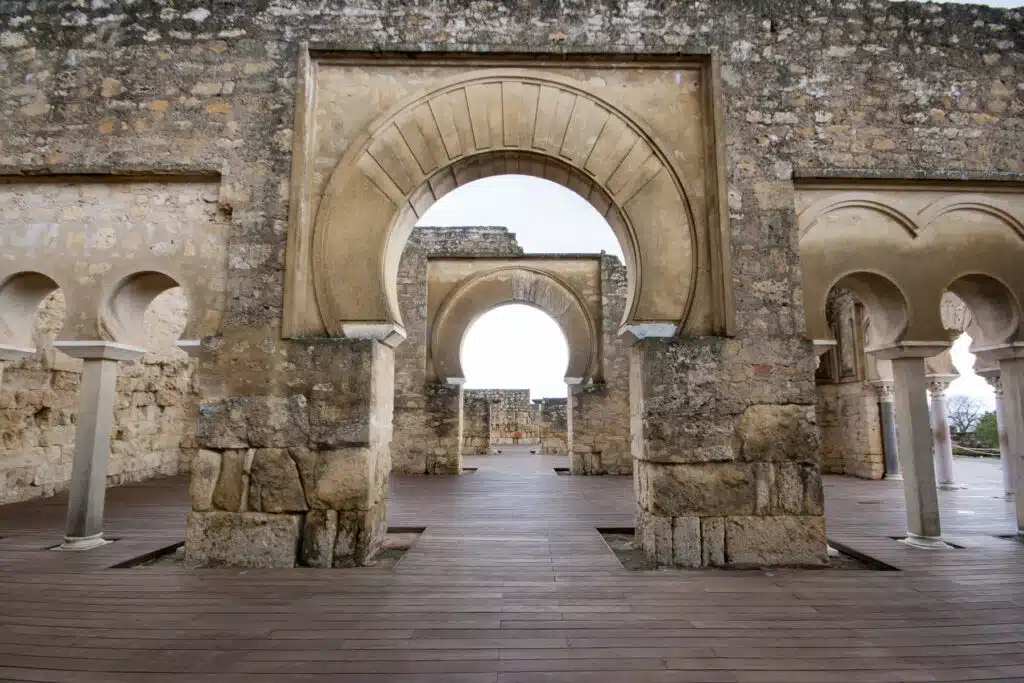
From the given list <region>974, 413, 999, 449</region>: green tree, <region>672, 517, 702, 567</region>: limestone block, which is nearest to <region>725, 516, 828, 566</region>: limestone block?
<region>672, 517, 702, 567</region>: limestone block

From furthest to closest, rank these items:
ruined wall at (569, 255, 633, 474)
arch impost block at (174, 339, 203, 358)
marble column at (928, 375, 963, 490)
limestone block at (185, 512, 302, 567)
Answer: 1. ruined wall at (569, 255, 633, 474)
2. marble column at (928, 375, 963, 490)
3. arch impost block at (174, 339, 203, 358)
4. limestone block at (185, 512, 302, 567)

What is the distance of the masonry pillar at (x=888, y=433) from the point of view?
409 inches

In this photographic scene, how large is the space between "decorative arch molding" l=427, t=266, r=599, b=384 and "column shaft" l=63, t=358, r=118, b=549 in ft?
21.3

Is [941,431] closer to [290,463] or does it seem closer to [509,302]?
[509,302]

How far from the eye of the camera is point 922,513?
4605 millimetres

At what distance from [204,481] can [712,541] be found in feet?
12.2

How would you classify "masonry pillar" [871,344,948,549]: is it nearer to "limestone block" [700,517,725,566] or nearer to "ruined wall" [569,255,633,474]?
"limestone block" [700,517,725,566]

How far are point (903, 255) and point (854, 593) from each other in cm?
277

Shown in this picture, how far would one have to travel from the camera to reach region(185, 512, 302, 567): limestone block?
3.94 meters

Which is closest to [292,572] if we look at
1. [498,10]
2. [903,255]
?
[498,10]

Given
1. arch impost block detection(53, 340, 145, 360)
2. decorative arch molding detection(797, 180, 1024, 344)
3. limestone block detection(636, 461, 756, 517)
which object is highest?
decorative arch molding detection(797, 180, 1024, 344)

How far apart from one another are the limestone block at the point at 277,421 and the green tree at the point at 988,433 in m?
19.8

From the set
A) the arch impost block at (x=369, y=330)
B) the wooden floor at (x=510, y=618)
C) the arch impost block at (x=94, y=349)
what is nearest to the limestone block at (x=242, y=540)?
the wooden floor at (x=510, y=618)

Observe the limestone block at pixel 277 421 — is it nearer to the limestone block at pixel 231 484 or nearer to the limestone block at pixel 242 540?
the limestone block at pixel 231 484
